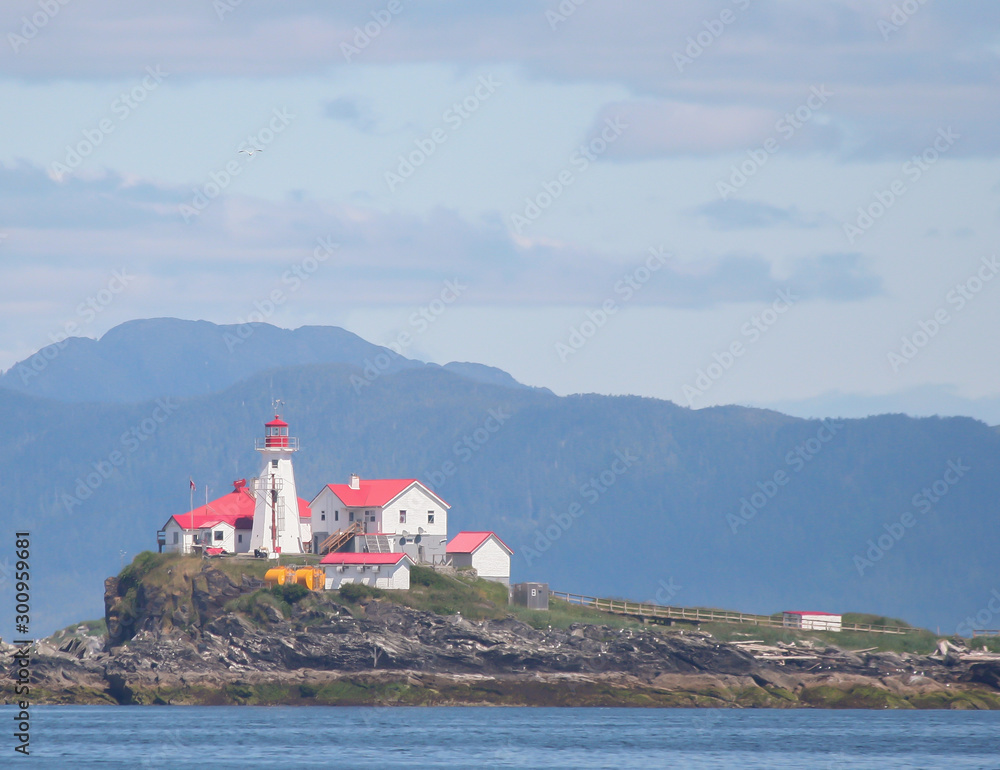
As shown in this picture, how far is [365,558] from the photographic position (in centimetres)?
9156

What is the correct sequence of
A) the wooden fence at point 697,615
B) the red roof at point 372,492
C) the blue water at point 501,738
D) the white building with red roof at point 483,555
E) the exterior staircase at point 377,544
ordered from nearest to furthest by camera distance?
the blue water at point 501,738
the exterior staircase at point 377,544
the wooden fence at point 697,615
the red roof at point 372,492
the white building with red roof at point 483,555

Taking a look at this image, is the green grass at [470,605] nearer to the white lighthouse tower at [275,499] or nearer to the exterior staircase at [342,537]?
the exterior staircase at [342,537]

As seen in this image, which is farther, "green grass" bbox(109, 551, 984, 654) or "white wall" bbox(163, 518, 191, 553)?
"white wall" bbox(163, 518, 191, 553)

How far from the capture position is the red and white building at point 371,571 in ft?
299

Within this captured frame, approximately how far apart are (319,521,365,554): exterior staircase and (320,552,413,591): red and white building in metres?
5.01

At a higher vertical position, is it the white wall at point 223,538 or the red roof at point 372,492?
the red roof at point 372,492

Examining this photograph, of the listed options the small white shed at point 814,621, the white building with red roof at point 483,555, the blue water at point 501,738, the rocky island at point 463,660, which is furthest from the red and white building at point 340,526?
the small white shed at point 814,621

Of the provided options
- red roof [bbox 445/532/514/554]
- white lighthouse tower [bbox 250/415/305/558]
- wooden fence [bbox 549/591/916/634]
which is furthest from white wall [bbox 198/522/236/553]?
wooden fence [bbox 549/591/916/634]

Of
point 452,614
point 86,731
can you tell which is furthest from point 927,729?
point 86,731

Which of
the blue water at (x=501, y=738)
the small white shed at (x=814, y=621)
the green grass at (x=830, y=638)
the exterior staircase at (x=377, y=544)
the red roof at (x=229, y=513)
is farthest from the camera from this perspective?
the red roof at (x=229, y=513)

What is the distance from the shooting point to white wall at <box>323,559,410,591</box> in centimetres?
9094

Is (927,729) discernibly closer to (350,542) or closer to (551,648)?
(551,648)

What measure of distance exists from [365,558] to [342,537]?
5619mm

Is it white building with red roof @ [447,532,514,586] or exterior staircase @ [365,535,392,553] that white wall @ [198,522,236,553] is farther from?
white building with red roof @ [447,532,514,586]
